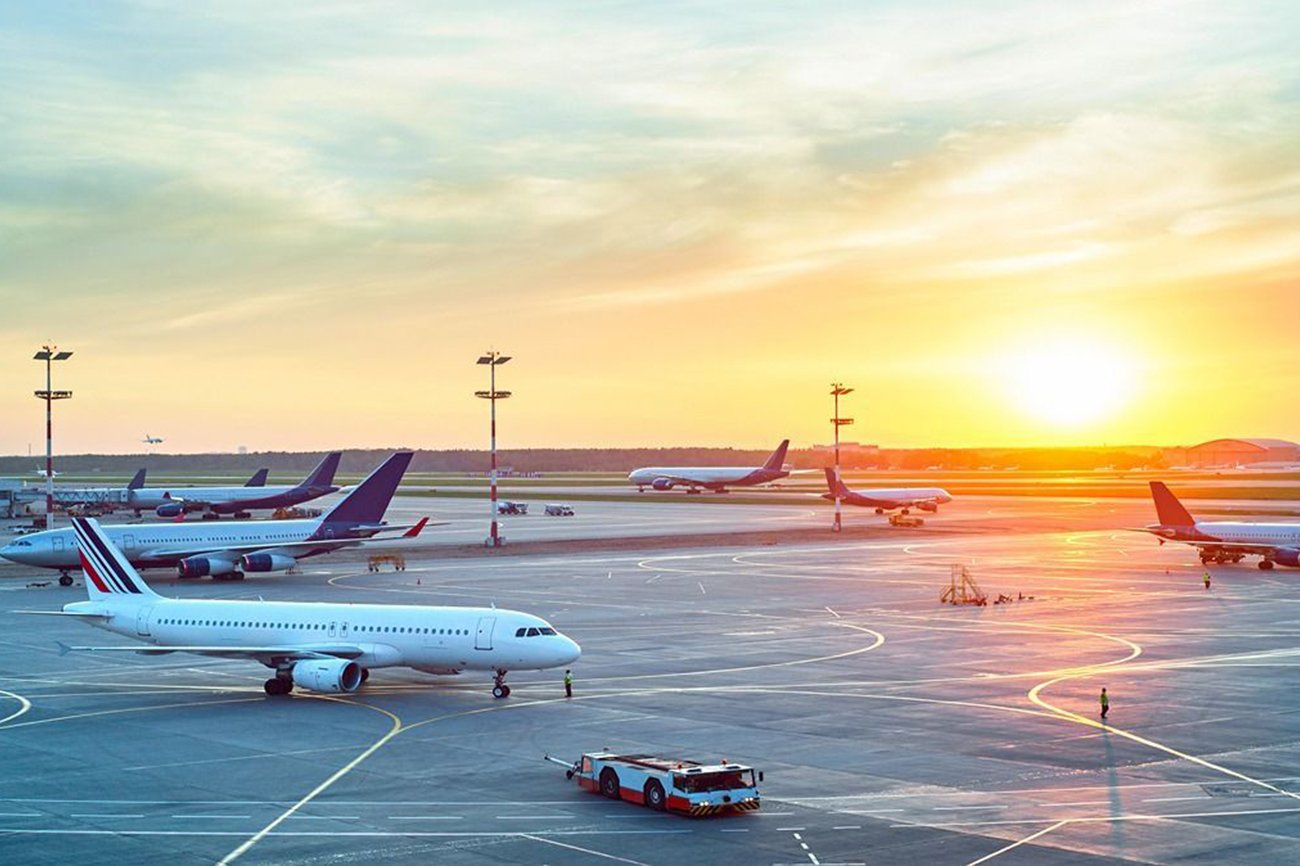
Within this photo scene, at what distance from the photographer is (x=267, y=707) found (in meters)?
55.5

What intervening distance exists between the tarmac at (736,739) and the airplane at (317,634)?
1531mm

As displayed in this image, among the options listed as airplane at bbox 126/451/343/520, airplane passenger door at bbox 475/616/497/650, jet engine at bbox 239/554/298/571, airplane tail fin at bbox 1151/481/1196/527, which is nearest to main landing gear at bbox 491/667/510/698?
airplane passenger door at bbox 475/616/497/650

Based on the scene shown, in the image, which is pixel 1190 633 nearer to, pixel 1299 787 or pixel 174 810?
pixel 1299 787

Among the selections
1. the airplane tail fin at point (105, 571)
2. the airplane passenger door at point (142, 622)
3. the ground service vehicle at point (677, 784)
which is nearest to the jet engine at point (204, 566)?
the airplane tail fin at point (105, 571)

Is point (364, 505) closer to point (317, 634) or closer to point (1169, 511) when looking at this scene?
point (317, 634)

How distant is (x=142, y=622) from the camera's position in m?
60.9

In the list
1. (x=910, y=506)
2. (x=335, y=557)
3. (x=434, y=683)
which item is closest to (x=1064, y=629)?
(x=434, y=683)

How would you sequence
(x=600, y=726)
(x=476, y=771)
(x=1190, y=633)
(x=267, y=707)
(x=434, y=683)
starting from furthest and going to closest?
(x=1190, y=633) → (x=434, y=683) → (x=267, y=707) → (x=600, y=726) → (x=476, y=771)

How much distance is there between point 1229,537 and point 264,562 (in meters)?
75.6

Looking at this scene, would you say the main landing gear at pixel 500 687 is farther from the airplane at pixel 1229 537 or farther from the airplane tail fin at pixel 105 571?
the airplane at pixel 1229 537

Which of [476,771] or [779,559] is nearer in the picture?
[476,771]

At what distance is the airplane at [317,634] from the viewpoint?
5553 cm

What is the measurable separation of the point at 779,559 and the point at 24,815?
89.1 metres

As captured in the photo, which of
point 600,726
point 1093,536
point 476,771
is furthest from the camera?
point 1093,536
